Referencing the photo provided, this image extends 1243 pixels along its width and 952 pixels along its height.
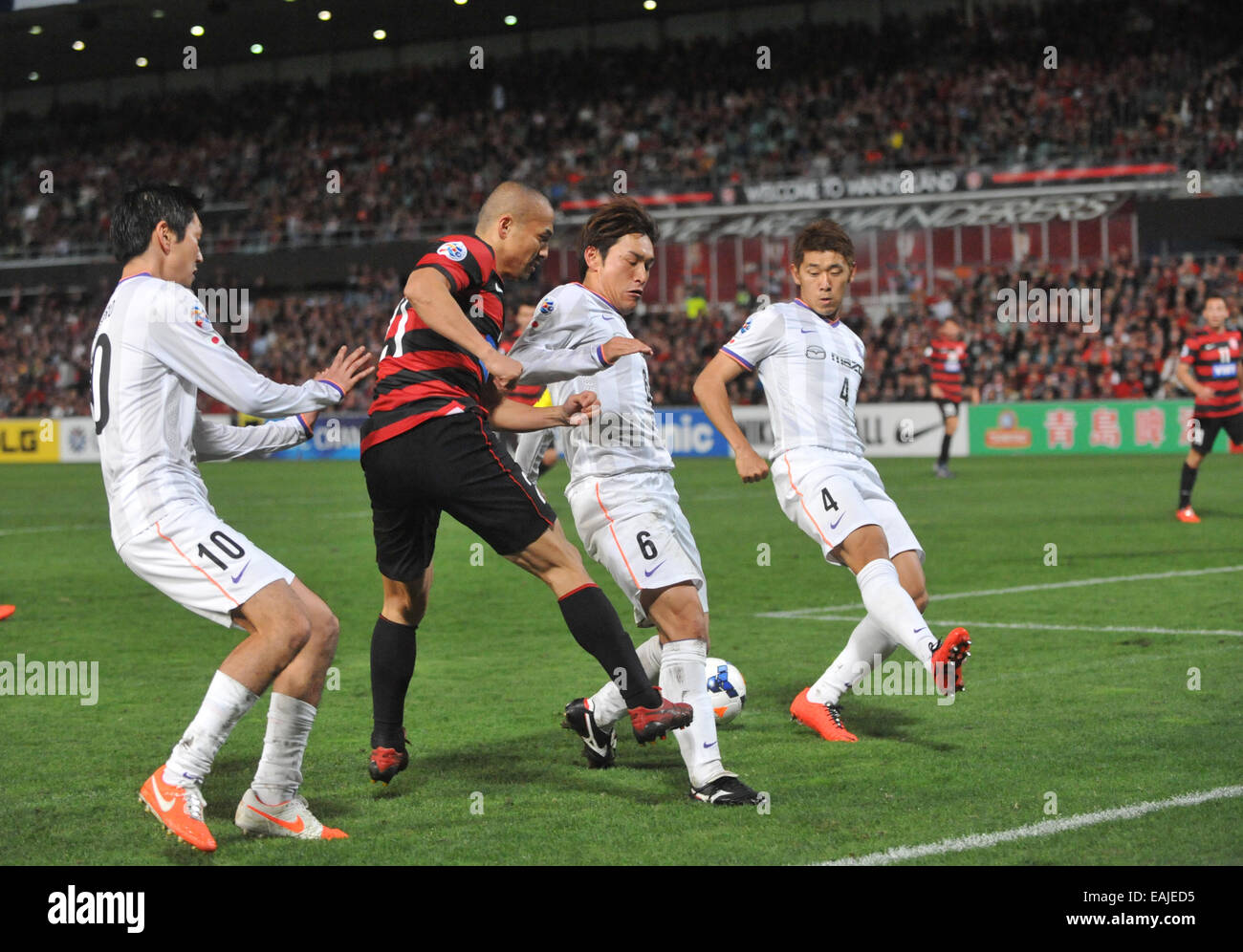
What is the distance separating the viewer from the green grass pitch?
4.56 meters

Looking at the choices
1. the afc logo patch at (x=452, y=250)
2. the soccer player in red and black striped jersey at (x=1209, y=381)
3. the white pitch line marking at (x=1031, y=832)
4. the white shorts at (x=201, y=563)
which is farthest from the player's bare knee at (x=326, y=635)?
the soccer player in red and black striped jersey at (x=1209, y=381)

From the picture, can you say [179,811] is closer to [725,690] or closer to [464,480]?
[464,480]

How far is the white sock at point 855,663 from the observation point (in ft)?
20.6

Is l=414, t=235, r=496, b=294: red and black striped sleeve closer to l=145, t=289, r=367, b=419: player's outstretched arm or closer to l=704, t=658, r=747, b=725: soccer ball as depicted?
l=145, t=289, r=367, b=419: player's outstretched arm

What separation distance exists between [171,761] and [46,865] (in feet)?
1.46

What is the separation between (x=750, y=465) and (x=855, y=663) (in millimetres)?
1071

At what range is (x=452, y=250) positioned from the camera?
5.09m

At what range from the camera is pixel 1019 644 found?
827 cm

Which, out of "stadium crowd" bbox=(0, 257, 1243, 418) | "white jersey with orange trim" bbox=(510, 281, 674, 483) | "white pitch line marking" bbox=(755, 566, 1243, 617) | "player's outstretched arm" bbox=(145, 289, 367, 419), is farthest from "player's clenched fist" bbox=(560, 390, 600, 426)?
"stadium crowd" bbox=(0, 257, 1243, 418)

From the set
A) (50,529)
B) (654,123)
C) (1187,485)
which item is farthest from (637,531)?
(654,123)

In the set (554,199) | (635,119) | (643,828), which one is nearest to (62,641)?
(643,828)

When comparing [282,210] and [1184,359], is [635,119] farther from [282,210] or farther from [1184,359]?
[1184,359]

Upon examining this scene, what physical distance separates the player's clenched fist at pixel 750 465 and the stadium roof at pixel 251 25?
35687mm

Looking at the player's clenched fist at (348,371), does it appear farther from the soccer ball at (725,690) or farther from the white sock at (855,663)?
the white sock at (855,663)
